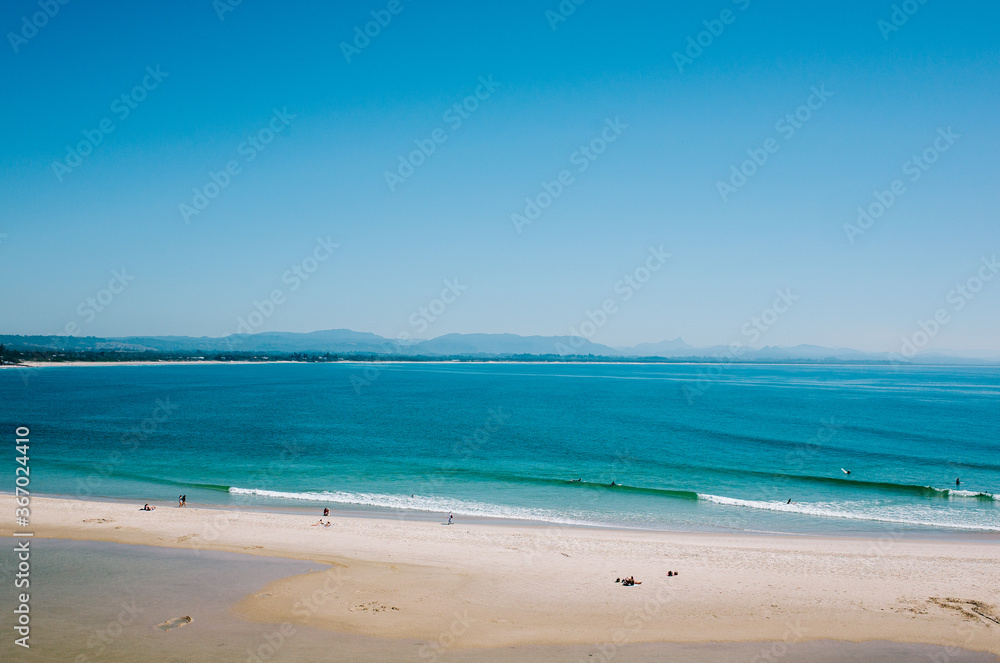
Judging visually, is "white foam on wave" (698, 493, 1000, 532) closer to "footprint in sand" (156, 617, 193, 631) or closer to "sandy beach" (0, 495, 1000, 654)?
"sandy beach" (0, 495, 1000, 654)

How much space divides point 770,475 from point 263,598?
35.1 metres

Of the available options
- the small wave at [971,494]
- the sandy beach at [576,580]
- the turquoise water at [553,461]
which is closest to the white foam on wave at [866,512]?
the turquoise water at [553,461]

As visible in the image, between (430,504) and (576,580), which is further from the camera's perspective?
(430,504)

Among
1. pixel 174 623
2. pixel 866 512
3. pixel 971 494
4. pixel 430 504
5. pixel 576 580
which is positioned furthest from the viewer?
pixel 971 494

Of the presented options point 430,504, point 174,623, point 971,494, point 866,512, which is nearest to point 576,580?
point 174,623

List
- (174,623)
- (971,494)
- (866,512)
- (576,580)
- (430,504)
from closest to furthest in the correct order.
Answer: (174,623)
(576,580)
(866,512)
(430,504)
(971,494)

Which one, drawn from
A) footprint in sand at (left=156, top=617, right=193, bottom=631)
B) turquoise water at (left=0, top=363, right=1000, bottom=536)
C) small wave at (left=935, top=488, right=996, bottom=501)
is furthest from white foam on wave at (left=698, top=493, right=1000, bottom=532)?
footprint in sand at (left=156, top=617, right=193, bottom=631)

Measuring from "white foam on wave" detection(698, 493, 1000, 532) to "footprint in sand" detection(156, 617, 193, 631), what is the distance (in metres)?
28.1

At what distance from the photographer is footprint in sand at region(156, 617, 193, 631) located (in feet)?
47.6

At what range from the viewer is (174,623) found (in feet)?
48.5

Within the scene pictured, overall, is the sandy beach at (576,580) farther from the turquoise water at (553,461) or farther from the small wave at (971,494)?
the small wave at (971,494)

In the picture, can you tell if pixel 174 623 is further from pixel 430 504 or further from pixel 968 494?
pixel 968 494

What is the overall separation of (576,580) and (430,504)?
14.7 meters

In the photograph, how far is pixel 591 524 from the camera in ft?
94.5
